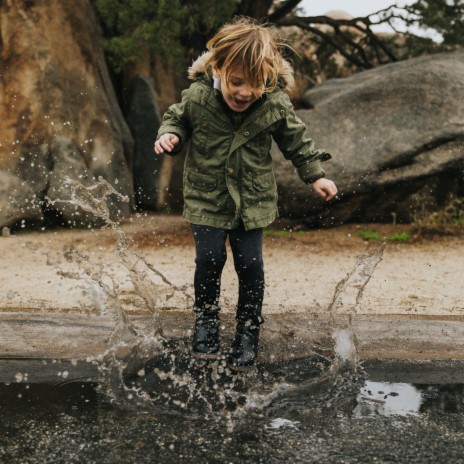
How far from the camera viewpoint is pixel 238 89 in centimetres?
263

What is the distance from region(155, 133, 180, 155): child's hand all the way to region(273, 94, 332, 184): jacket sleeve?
0.43 meters

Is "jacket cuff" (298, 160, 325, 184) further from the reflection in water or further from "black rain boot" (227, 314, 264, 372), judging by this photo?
the reflection in water

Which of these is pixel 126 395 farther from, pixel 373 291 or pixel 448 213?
pixel 448 213

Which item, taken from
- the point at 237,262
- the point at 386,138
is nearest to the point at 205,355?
the point at 237,262

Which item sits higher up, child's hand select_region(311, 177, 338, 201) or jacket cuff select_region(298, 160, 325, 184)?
jacket cuff select_region(298, 160, 325, 184)

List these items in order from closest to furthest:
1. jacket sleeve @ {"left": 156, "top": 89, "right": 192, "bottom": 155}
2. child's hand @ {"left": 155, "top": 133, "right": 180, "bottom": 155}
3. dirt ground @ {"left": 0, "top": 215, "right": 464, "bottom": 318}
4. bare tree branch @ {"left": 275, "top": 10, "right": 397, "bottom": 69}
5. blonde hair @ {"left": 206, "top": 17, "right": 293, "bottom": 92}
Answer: blonde hair @ {"left": 206, "top": 17, "right": 293, "bottom": 92} → child's hand @ {"left": 155, "top": 133, "right": 180, "bottom": 155} → jacket sleeve @ {"left": 156, "top": 89, "right": 192, "bottom": 155} → dirt ground @ {"left": 0, "top": 215, "right": 464, "bottom": 318} → bare tree branch @ {"left": 275, "top": 10, "right": 397, "bottom": 69}

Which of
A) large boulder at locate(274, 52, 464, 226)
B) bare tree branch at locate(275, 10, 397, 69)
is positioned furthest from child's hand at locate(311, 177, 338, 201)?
bare tree branch at locate(275, 10, 397, 69)

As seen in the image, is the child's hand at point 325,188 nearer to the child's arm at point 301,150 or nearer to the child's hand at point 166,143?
the child's arm at point 301,150

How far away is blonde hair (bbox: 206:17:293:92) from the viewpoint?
256 cm

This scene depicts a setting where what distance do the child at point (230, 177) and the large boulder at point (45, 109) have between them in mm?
3788

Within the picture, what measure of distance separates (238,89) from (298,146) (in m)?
0.42

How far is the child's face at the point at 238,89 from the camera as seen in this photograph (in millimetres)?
2607

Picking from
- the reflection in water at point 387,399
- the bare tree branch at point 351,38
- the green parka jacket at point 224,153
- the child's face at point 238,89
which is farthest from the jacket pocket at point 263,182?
the bare tree branch at point 351,38

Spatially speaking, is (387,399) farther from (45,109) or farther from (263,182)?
(45,109)
